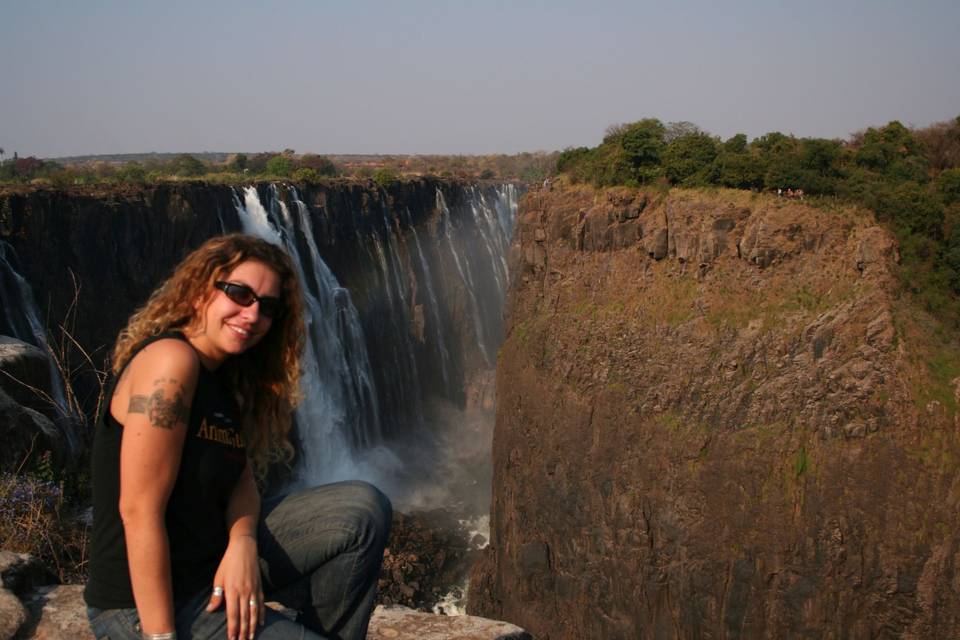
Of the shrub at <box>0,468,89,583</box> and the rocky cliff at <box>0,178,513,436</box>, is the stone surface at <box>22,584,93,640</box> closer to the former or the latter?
the shrub at <box>0,468,89,583</box>

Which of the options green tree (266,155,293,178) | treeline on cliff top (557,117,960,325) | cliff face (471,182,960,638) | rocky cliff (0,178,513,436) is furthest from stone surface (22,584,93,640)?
green tree (266,155,293,178)

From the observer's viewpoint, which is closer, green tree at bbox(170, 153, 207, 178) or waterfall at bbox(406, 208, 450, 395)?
waterfall at bbox(406, 208, 450, 395)

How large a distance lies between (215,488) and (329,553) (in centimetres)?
62

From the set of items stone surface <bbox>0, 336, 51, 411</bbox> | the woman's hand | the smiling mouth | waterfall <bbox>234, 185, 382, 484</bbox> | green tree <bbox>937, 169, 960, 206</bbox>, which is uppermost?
green tree <bbox>937, 169, 960, 206</bbox>

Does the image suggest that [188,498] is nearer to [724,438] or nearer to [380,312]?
[724,438]

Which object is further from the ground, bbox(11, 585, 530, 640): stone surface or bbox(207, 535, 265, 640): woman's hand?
bbox(207, 535, 265, 640): woman's hand

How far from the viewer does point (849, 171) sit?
80.2 feet

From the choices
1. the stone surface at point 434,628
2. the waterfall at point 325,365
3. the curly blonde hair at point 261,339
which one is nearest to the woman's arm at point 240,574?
the curly blonde hair at point 261,339

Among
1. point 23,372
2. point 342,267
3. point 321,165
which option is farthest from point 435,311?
point 23,372

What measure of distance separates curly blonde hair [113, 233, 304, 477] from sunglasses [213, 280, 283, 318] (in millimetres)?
70

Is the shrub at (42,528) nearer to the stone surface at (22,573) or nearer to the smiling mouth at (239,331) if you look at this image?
the stone surface at (22,573)

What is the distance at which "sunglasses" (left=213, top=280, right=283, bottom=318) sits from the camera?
9.61 ft

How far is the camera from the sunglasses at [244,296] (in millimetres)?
2930

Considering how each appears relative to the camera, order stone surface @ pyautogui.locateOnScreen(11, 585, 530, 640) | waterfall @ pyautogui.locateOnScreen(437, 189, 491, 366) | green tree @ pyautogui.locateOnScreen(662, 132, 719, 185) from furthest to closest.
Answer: waterfall @ pyautogui.locateOnScreen(437, 189, 491, 366), green tree @ pyautogui.locateOnScreen(662, 132, 719, 185), stone surface @ pyautogui.locateOnScreen(11, 585, 530, 640)
